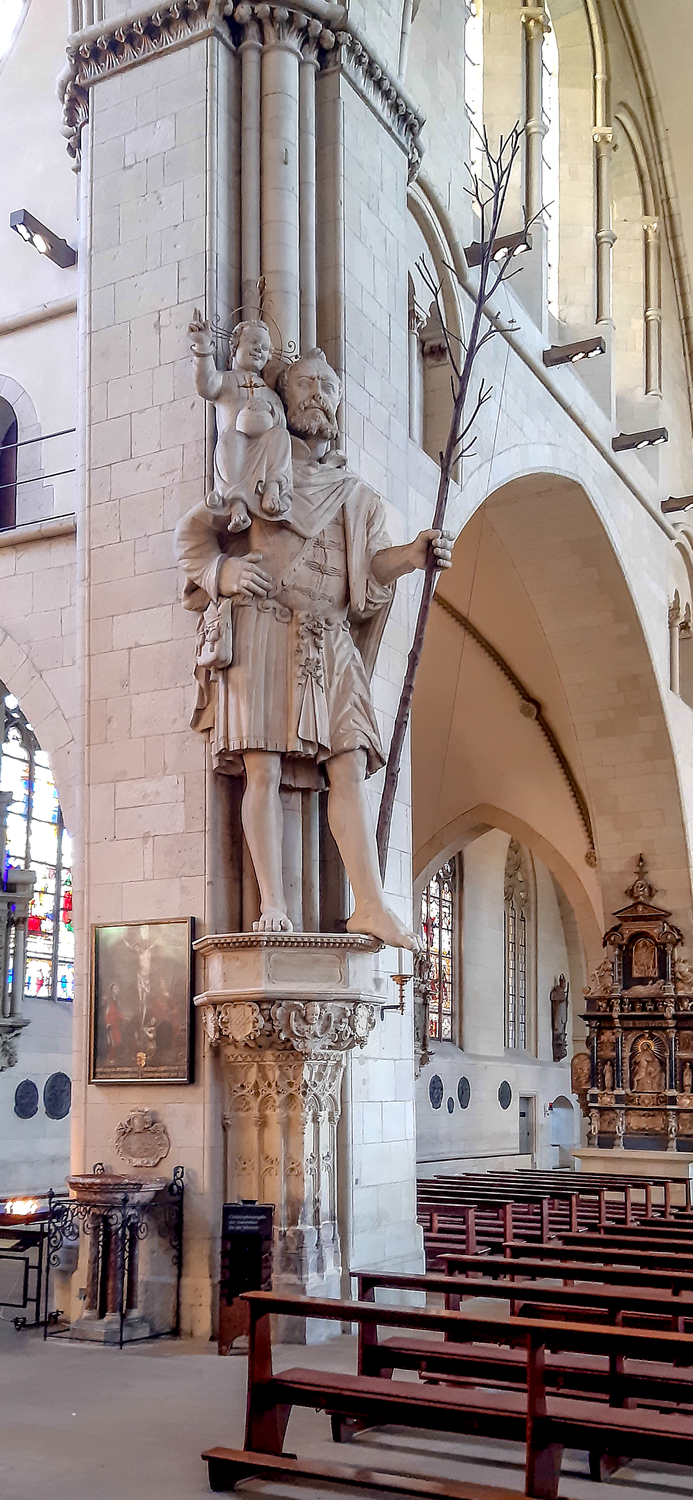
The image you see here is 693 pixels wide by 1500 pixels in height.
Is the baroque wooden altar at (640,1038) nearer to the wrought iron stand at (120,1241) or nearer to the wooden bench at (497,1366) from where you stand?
the wrought iron stand at (120,1241)

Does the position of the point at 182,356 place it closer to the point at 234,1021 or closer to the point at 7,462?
the point at 234,1021

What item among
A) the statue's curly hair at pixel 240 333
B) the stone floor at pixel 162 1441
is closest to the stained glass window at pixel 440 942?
the statue's curly hair at pixel 240 333

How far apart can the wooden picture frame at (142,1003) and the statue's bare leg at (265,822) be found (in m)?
0.56

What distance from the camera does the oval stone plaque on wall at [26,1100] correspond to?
16.1 m

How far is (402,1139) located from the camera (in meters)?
8.36

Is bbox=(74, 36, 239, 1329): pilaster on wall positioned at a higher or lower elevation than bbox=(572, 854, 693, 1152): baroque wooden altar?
higher

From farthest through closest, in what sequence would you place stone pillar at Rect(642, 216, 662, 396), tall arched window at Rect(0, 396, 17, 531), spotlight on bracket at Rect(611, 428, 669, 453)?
stone pillar at Rect(642, 216, 662, 396), spotlight on bracket at Rect(611, 428, 669, 453), tall arched window at Rect(0, 396, 17, 531)

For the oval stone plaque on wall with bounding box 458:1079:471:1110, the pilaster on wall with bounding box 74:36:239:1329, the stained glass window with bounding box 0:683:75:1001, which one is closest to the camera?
the pilaster on wall with bounding box 74:36:239:1329

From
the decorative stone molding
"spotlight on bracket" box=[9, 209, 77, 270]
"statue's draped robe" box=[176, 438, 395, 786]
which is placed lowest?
"statue's draped robe" box=[176, 438, 395, 786]

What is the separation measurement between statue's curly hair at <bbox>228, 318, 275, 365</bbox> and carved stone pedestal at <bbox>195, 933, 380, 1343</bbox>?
3005 millimetres

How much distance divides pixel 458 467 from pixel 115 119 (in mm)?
3740

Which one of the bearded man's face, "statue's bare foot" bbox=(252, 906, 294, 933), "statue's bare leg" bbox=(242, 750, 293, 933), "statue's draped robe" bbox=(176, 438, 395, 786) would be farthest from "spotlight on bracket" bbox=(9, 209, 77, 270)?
"statue's bare foot" bbox=(252, 906, 294, 933)

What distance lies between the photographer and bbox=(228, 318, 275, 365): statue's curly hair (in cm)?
750

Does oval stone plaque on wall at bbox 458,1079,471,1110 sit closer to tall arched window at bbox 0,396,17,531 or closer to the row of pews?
tall arched window at bbox 0,396,17,531
